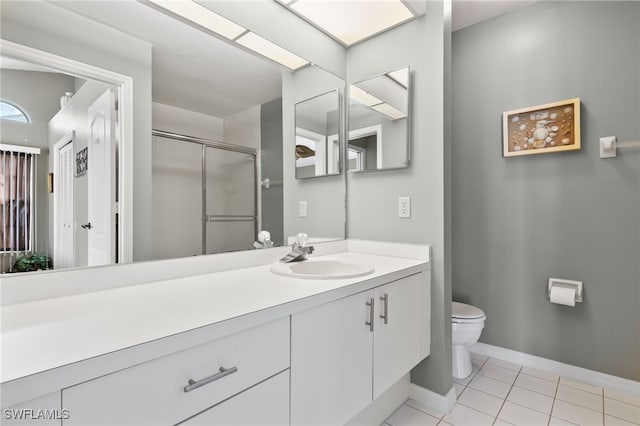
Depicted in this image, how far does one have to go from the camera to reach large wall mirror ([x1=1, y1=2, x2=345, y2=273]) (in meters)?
0.96

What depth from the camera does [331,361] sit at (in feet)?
3.47

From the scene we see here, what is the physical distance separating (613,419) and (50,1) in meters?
3.01

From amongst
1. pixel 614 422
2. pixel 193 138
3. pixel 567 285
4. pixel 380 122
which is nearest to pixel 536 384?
pixel 614 422

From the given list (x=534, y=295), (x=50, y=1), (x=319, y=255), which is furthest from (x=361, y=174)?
(x=50, y=1)

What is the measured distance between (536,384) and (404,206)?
1418mm

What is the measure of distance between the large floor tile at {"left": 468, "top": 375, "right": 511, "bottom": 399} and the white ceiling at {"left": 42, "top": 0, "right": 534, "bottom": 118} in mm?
2142

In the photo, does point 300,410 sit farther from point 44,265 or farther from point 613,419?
point 613,419

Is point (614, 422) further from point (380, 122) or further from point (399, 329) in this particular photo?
point (380, 122)

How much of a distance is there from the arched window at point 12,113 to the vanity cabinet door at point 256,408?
947 millimetres

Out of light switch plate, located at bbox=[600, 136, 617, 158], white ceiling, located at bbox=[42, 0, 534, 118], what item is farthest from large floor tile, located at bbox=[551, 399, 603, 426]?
white ceiling, located at bbox=[42, 0, 534, 118]

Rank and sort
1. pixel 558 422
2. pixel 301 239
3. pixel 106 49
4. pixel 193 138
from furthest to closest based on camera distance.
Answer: pixel 301 239 → pixel 558 422 → pixel 193 138 → pixel 106 49

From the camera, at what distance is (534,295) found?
2107mm

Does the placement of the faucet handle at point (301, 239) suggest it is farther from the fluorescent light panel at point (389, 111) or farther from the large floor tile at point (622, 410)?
the large floor tile at point (622, 410)

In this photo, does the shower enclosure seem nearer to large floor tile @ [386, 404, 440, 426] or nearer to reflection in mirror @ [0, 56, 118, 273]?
reflection in mirror @ [0, 56, 118, 273]
